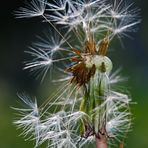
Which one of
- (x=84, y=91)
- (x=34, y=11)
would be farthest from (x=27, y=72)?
(x=84, y=91)

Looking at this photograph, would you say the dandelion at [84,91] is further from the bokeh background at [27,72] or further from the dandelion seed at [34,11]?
the bokeh background at [27,72]

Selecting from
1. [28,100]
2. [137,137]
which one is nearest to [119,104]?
[28,100]

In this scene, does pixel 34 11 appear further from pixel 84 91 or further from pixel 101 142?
pixel 101 142

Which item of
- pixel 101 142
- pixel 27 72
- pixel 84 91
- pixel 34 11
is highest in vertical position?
pixel 27 72

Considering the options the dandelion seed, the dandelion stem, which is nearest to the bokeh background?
the dandelion seed

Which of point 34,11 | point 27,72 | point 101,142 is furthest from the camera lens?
point 27,72

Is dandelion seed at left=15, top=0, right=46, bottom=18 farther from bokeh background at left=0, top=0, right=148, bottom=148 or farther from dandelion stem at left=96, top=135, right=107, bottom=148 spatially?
bokeh background at left=0, top=0, right=148, bottom=148
